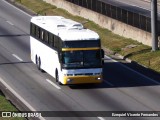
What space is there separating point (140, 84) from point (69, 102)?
6.02m

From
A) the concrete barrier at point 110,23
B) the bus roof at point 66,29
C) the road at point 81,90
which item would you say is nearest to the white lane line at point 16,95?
the road at point 81,90

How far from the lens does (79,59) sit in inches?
1438

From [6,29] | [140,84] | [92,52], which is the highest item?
[92,52]

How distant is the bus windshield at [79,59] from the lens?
120 ft

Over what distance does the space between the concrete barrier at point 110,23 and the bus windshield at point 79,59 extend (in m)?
13.2

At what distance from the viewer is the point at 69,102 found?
3397cm

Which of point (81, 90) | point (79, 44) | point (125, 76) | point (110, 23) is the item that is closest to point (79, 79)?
point (81, 90)

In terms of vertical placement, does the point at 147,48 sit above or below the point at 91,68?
below

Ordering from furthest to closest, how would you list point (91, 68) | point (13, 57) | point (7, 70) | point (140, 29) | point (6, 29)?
point (6, 29), point (140, 29), point (13, 57), point (7, 70), point (91, 68)

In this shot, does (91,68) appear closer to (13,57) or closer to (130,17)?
(13,57)

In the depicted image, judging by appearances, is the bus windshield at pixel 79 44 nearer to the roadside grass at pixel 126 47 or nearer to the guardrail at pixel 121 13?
the roadside grass at pixel 126 47

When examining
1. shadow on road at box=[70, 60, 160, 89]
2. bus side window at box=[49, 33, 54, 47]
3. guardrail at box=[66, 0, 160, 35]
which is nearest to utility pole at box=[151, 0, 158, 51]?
shadow on road at box=[70, 60, 160, 89]

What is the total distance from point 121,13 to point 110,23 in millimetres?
1338

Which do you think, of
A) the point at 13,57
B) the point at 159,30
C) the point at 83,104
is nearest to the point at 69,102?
the point at 83,104
